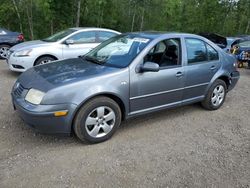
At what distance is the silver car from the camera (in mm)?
7191

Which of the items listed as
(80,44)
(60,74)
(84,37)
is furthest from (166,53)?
(84,37)

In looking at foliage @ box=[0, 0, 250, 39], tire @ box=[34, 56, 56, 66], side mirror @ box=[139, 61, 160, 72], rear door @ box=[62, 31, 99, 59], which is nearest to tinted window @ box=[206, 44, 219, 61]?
side mirror @ box=[139, 61, 160, 72]

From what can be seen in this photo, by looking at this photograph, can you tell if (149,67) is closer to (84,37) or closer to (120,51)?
(120,51)

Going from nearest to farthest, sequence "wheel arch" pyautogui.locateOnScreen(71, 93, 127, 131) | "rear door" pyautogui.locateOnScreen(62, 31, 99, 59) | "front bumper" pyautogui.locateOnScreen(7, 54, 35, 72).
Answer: "wheel arch" pyautogui.locateOnScreen(71, 93, 127, 131) → "front bumper" pyautogui.locateOnScreen(7, 54, 35, 72) → "rear door" pyautogui.locateOnScreen(62, 31, 99, 59)

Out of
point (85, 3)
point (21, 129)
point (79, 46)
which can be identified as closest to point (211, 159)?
point (21, 129)

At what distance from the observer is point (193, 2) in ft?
76.9

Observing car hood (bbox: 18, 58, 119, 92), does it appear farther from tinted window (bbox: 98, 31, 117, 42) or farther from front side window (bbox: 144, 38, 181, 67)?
tinted window (bbox: 98, 31, 117, 42)

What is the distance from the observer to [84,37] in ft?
26.1

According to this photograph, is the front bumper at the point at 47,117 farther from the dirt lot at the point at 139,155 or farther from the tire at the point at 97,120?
the dirt lot at the point at 139,155

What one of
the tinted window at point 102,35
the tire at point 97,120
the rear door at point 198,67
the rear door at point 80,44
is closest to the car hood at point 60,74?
the tire at point 97,120

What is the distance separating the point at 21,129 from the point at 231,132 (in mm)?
3268

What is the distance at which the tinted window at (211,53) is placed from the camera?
4.99 m

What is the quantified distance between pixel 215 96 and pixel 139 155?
94.4 inches

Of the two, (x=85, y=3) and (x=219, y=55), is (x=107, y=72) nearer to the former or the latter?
(x=219, y=55)
